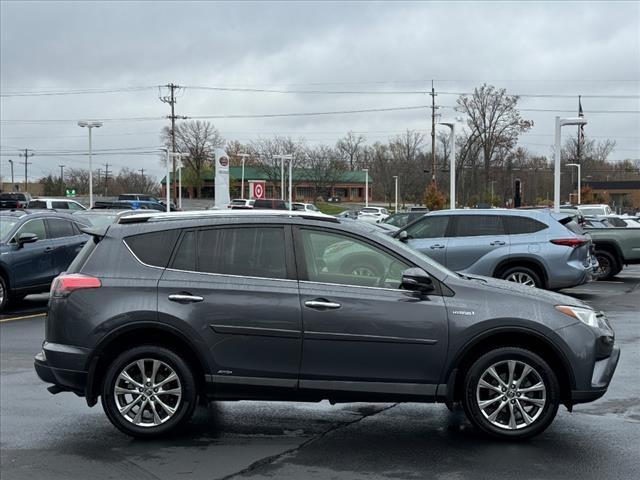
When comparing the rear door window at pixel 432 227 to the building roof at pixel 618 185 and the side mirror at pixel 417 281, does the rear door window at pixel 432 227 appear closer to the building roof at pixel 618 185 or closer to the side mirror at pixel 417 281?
the side mirror at pixel 417 281

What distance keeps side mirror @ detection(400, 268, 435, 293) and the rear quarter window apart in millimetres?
1908

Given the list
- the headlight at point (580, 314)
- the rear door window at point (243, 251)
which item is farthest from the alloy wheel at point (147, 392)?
the headlight at point (580, 314)

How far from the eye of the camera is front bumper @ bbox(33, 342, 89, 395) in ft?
18.7

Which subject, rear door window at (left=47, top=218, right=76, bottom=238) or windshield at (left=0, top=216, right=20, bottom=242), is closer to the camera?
windshield at (left=0, top=216, right=20, bottom=242)

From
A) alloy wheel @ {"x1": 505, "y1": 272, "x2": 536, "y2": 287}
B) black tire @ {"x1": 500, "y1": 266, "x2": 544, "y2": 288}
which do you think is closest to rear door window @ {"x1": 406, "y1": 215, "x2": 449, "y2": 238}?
black tire @ {"x1": 500, "y1": 266, "x2": 544, "y2": 288}

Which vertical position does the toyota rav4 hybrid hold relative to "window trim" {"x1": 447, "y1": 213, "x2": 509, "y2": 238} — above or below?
below

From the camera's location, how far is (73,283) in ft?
19.0

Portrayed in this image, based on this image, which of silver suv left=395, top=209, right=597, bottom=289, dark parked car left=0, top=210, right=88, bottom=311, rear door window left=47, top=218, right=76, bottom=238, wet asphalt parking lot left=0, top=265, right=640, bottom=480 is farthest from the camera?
rear door window left=47, top=218, right=76, bottom=238

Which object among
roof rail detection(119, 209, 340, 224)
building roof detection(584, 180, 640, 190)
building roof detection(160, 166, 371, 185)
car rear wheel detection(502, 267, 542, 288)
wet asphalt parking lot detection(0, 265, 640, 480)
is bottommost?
wet asphalt parking lot detection(0, 265, 640, 480)

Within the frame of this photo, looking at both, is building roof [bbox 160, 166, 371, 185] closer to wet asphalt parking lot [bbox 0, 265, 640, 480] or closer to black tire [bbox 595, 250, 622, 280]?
black tire [bbox 595, 250, 622, 280]

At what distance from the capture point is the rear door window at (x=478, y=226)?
13500mm

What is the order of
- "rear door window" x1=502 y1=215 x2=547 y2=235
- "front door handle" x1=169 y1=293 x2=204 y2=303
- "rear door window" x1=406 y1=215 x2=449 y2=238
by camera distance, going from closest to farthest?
"front door handle" x1=169 y1=293 x2=204 y2=303, "rear door window" x1=502 y1=215 x2=547 y2=235, "rear door window" x1=406 y1=215 x2=449 y2=238

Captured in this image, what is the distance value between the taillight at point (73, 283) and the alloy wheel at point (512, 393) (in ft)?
10.3

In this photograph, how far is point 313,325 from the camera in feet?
18.2
